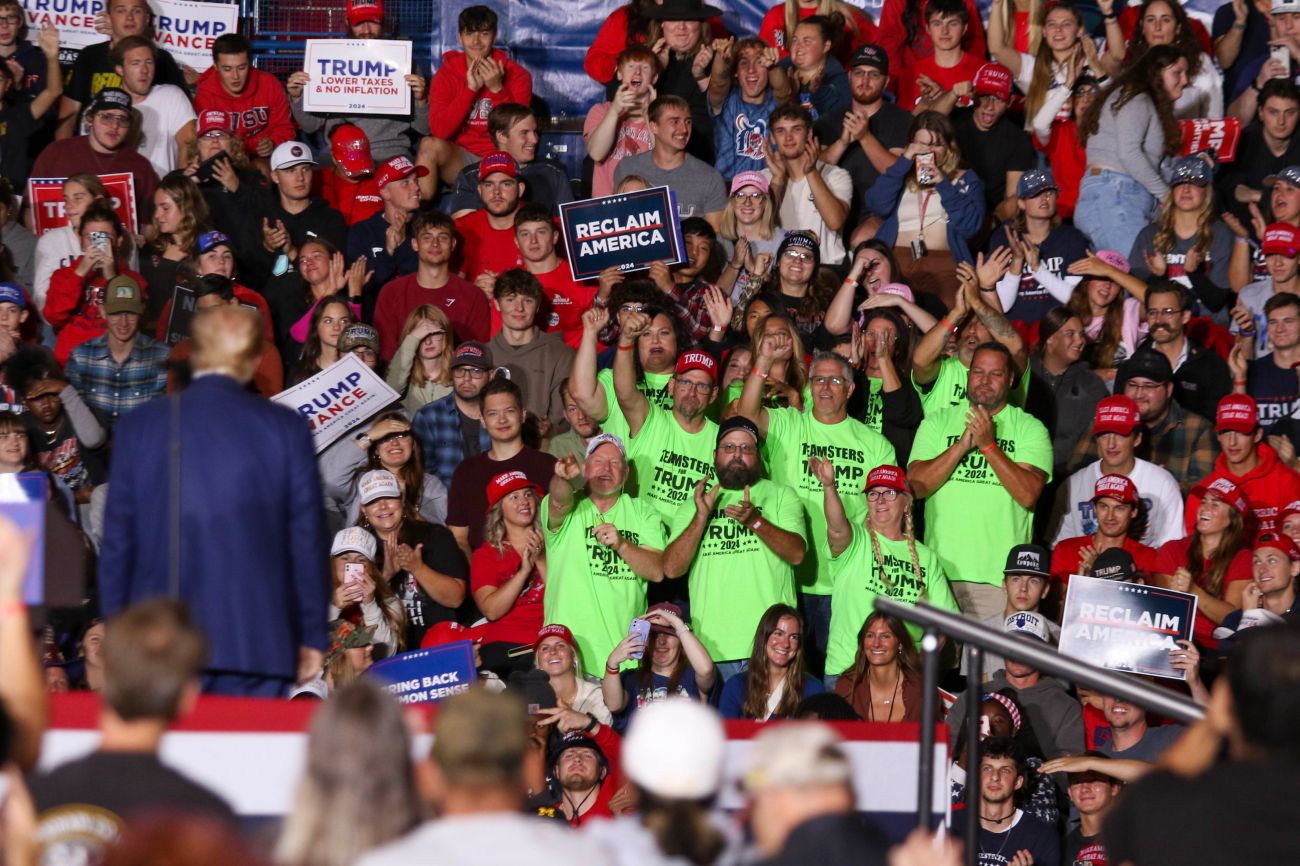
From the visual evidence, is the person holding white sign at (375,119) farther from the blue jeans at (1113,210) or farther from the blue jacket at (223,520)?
the blue jacket at (223,520)

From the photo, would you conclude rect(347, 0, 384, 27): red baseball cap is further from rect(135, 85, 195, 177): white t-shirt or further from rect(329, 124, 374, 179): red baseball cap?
rect(135, 85, 195, 177): white t-shirt

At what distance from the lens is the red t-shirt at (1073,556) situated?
10.3 metres

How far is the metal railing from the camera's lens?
5.08m

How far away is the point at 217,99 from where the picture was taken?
13.7 metres

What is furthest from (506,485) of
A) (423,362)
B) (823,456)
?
(823,456)

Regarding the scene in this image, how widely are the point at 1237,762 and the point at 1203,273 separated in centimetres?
877

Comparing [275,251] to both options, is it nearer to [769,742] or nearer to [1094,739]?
[1094,739]

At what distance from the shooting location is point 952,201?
486 inches

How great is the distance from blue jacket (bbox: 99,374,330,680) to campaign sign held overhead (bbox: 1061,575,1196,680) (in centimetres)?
456

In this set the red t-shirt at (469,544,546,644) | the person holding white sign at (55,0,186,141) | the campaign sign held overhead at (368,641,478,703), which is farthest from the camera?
the person holding white sign at (55,0,186,141)

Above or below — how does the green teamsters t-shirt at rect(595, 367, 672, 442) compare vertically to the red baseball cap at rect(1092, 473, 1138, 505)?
above

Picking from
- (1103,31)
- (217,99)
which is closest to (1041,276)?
(1103,31)

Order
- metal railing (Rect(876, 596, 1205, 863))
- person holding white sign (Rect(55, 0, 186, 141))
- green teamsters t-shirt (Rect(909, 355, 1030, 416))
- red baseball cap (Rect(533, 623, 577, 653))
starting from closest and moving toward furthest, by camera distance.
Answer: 1. metal railing (Rect(876, 596, 1205, 863))
2. red baseball cap (Rect(533, 623, 577, 653))
3. green teamsters t-shirt (Rect(909, 355, 1030, 416))
4. person holding white sign (Rect(55, 0, 186, 141))

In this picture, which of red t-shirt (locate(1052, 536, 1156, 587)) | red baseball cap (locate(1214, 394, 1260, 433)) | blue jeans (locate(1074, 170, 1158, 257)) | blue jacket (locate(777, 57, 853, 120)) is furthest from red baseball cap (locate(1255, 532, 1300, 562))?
blue jacket (locate(777, 57, 853, 120))
